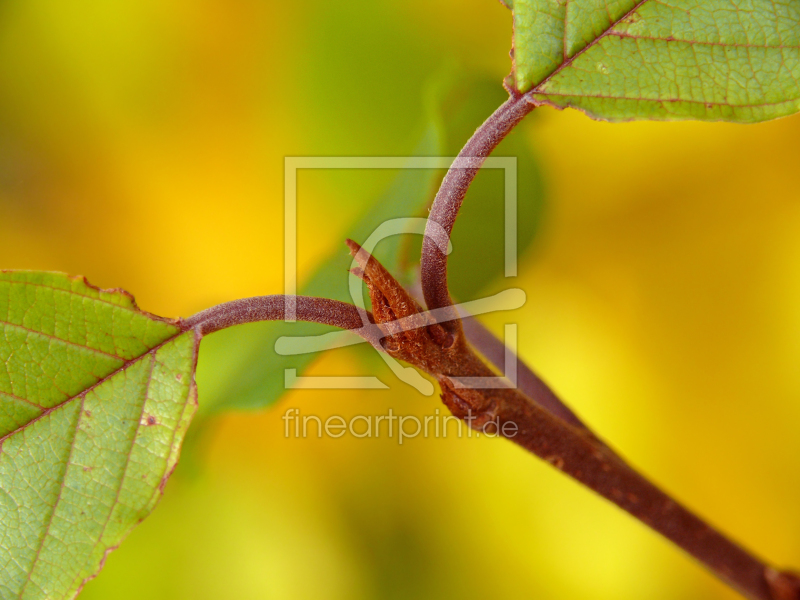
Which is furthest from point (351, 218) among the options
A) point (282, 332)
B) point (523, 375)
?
point (523, 375)

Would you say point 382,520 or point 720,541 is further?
point 382,520

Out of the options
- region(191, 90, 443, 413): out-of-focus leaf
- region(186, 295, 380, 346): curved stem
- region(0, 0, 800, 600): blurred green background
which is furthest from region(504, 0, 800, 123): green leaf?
region(0, 0, 800, 600): blurred green background

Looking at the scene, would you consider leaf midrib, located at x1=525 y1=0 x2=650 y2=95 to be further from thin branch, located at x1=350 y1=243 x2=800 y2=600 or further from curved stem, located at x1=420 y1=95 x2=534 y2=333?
thin branch, located at x1=350 y1=243 x2=800 y2=600

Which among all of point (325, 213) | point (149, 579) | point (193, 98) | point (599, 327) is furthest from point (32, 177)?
point (599, 327)

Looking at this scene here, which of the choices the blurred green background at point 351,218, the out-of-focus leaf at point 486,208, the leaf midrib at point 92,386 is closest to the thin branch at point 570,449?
the leaf midrib at point 92,386

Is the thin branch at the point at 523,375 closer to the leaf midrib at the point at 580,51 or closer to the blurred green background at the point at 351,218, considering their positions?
the leaf midrib at the point at 580,51

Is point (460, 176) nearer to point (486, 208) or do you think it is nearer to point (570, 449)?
point (570, 449)

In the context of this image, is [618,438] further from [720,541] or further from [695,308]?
[720,541]
